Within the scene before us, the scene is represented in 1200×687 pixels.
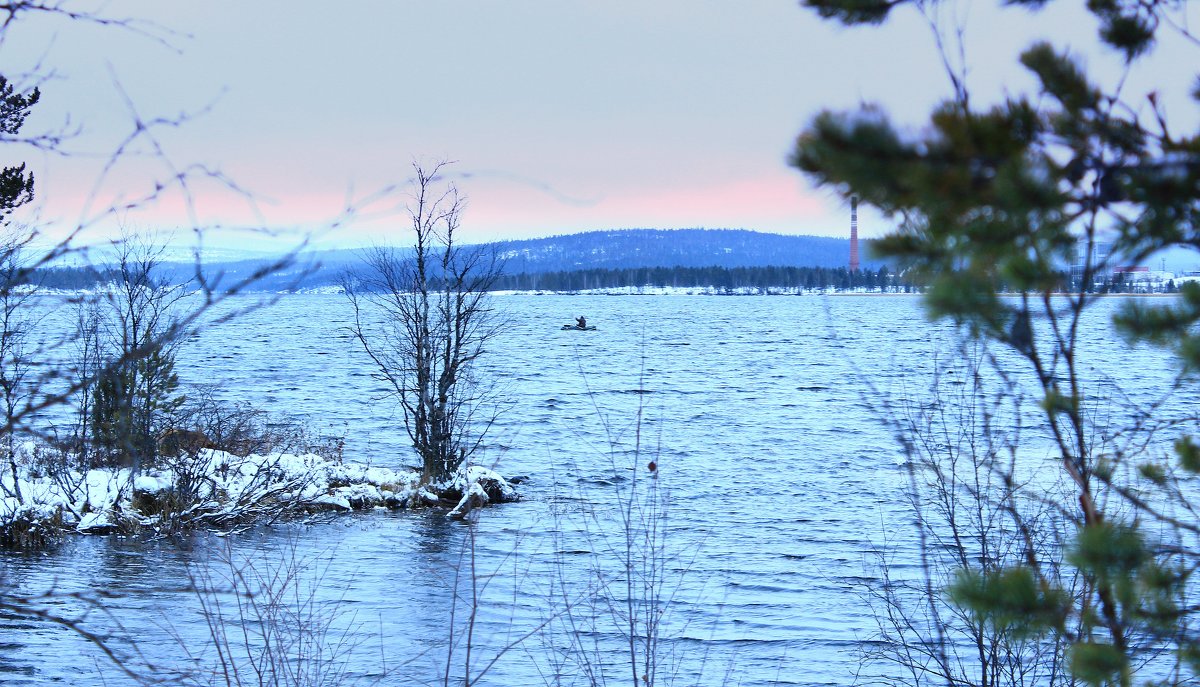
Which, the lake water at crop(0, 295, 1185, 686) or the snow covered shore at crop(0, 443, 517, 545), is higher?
the snow covered shore at crop(0, 443, 517, 545)

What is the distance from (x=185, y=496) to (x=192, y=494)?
15 centimetres

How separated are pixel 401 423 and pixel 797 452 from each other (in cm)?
1226

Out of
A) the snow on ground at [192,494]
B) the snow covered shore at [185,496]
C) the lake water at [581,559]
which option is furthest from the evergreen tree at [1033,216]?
the snow on ground at [192,494]

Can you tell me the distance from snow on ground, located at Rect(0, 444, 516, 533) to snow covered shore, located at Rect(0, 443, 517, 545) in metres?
0.01

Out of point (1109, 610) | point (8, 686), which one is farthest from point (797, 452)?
point (1109, 610)

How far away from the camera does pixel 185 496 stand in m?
15.5

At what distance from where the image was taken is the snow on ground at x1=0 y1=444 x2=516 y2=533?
15.3 m

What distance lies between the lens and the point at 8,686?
9508 mm

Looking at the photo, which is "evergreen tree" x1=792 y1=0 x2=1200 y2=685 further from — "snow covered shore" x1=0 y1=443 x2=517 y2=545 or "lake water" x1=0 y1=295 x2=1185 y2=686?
"snow covered shore" x1=0 y1=443 x2=517 y2=545

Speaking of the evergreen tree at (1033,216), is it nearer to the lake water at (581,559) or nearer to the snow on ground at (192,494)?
the lake water at (581,559)

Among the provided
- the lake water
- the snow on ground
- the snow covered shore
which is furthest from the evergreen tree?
the snow on ground

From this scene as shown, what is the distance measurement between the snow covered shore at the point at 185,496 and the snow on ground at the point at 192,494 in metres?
0.01

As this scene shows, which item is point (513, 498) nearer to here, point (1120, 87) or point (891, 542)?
point (891, 542)

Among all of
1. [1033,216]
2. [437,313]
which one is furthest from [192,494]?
[1033,216]
